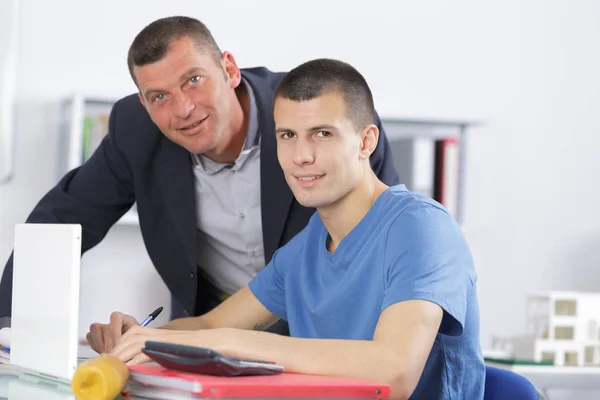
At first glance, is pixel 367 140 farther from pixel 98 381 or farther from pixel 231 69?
pixel 98 381

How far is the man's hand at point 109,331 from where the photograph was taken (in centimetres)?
150

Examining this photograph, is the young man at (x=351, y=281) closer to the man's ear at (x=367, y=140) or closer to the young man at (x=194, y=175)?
the man's ear at (x=367, y=140)

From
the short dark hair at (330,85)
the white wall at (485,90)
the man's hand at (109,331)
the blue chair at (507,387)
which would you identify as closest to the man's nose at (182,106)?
the short dark hair at (330,85)

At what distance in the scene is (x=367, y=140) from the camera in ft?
5.00

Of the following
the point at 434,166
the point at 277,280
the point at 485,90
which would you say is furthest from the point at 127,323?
the point at 485,90

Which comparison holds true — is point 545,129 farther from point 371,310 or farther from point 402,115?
point 371,310

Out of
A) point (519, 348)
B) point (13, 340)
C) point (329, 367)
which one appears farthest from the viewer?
point (519, 348)

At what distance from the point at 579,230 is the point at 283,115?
97.2 inches

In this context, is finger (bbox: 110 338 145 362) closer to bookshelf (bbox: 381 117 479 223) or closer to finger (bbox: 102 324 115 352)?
finger (bbox: 102 324 115 352)

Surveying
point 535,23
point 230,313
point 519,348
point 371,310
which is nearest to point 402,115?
point 535,23

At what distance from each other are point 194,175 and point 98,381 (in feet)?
3.64

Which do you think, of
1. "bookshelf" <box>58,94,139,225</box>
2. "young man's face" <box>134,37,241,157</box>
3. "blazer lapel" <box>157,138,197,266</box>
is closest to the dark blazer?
"blazer lapel" <box>157,138,197,266</box>

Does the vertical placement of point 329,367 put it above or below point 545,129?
below

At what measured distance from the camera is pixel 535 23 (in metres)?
3.60
